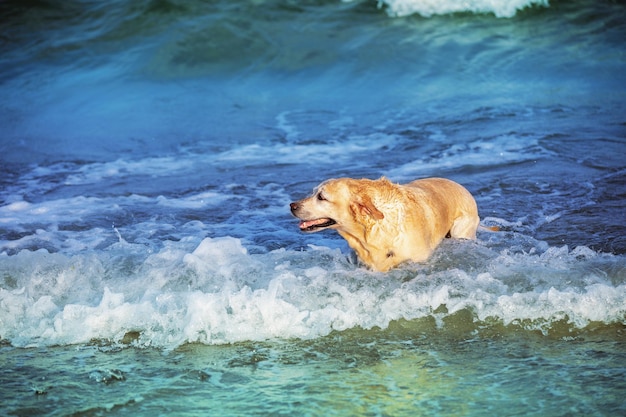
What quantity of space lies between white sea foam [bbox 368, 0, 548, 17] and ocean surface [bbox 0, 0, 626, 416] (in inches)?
2.1

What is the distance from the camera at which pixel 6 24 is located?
20188mm

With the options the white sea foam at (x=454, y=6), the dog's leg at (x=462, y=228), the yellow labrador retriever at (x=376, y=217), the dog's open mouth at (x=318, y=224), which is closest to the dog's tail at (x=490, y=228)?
the dog's leg at (x=462, y=228)

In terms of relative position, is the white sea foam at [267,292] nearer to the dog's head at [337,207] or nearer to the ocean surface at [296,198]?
the ocean surface at [296,198]

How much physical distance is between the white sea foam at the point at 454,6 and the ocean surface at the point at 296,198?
5 centimetres

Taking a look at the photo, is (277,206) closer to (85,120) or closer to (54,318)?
(54,318)

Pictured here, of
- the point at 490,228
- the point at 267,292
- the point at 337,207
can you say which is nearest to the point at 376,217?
the point at 337,207

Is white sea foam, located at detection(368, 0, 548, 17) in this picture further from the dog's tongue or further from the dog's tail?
the dog's tongue

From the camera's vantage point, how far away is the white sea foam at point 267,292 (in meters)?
6.15

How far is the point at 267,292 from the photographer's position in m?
6.59

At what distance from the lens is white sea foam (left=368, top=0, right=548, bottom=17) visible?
19.6 m

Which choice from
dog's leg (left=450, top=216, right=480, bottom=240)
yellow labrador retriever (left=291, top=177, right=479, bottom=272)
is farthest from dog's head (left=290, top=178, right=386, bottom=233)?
dog's leg (left=450, top=216, right=480, bottom=240)

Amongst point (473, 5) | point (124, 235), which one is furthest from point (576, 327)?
point (473, 5)

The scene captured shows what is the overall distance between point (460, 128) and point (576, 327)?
761 cm

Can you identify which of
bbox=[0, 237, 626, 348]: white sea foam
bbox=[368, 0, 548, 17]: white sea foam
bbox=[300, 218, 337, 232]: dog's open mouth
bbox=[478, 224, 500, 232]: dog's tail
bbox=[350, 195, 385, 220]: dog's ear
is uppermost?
bbox=[368, 0, 548, 17]: white sea foam
